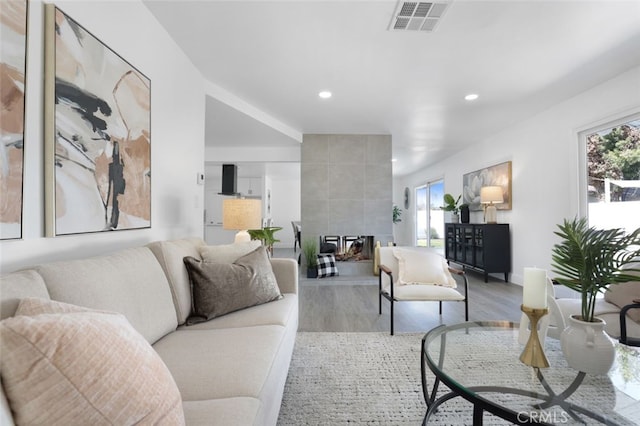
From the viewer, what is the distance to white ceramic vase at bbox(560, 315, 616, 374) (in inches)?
47.6

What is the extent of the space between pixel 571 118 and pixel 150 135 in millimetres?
4487

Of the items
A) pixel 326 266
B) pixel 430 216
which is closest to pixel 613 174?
pixel 326 266

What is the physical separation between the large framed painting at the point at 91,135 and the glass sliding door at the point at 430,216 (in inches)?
286

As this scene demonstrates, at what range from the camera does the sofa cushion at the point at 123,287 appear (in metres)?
1.02

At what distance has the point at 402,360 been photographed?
6.98 ft

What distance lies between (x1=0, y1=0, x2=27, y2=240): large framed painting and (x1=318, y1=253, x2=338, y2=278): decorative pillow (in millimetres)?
4191

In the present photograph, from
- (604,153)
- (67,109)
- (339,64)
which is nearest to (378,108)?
(339,64)

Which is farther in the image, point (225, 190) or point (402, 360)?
point (225, 190)

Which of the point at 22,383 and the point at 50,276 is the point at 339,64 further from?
the point at 22,383

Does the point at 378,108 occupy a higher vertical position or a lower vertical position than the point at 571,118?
higher

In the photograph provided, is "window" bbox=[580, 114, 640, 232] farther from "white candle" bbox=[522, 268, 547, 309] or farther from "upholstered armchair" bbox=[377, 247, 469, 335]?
"white candle" bbox=[522, 268, 547, 309]

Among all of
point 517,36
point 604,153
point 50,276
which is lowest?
point 50,276

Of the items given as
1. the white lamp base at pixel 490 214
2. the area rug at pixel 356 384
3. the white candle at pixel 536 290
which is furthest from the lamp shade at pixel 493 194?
the white candle at pixel 536 290

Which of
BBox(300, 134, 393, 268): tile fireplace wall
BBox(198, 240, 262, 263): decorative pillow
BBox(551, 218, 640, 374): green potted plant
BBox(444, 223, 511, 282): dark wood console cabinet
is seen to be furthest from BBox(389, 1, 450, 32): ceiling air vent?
BBox(444, 223, 511, 282): dark wood console cabinet
